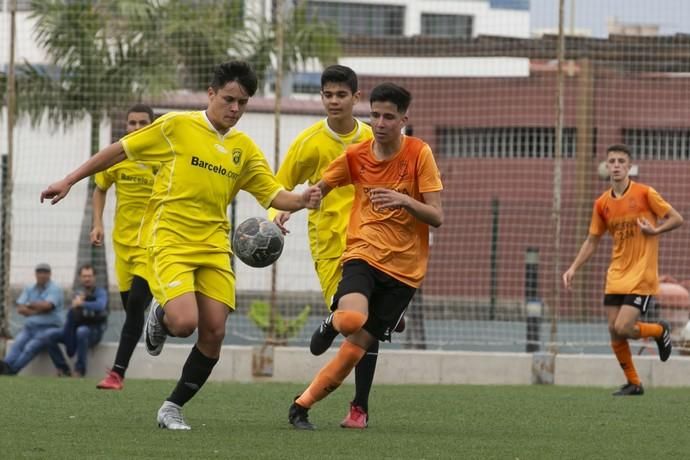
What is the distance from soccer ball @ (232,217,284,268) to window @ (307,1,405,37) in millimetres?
11940

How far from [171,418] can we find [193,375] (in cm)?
26

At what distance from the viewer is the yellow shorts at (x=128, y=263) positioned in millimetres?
11000

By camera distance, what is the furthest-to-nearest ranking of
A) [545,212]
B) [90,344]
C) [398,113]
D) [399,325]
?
[545,212]
[90,344]
[399,325]
[398,113]

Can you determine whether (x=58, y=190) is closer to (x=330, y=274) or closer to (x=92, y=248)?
(x=330, y=274)

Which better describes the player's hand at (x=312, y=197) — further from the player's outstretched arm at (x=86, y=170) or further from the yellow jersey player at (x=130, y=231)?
the yellow jersey player at (x=130, y=231)

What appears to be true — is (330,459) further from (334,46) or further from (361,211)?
(334,46)

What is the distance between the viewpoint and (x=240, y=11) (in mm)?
19703

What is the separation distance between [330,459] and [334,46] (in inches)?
558

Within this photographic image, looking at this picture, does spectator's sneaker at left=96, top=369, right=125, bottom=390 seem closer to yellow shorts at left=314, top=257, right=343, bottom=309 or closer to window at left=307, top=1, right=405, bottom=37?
yellow shorts at left=314, top=257, right=343, bottom=309

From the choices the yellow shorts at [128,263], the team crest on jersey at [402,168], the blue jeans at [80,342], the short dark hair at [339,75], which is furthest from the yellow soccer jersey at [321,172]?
the blue jeans at [80,342]

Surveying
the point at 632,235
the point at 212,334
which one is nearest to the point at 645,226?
the point at 632,235

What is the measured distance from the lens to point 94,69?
635 inches

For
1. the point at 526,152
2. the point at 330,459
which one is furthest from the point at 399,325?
the point at 526,152

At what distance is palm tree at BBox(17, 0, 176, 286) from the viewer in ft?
50.5
